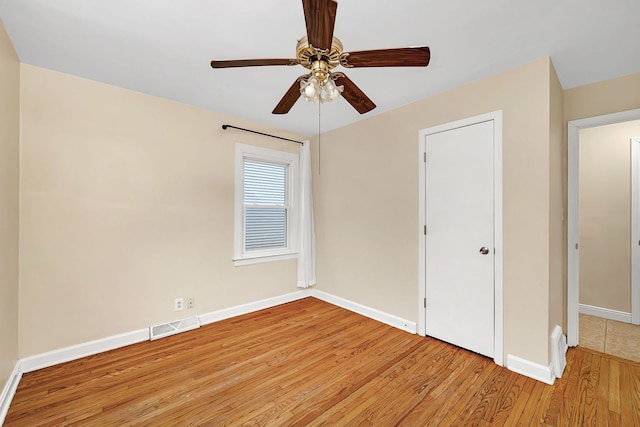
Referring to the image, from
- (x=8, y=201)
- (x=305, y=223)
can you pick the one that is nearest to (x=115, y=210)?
(x=8, y=201)

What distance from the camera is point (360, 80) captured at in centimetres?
238

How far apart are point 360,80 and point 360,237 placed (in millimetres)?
1855

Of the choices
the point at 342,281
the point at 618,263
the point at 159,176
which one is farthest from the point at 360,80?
the point at 618,263

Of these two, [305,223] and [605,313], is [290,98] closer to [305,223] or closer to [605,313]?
[305,223]

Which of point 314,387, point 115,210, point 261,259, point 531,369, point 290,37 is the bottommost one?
point 314,387

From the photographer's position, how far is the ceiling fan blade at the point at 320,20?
1.06 m

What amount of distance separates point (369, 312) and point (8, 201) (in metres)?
3.38

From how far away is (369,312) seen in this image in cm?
333

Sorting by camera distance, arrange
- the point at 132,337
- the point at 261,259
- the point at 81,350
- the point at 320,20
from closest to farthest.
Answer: the point at 320,20 < the point at 81,350 < the point at 132,337 < the point at 261,259

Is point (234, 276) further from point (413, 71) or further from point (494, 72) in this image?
point (494, 72)

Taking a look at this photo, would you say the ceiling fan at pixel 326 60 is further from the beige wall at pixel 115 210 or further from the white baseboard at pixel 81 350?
the white baseboard at pixel 81 350

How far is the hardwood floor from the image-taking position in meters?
1.72

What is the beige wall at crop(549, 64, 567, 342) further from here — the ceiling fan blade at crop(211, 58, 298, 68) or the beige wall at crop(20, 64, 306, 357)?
the beige wall at crop(20, 64, 306, 357)

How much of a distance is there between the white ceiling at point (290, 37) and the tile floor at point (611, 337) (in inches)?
95.9
